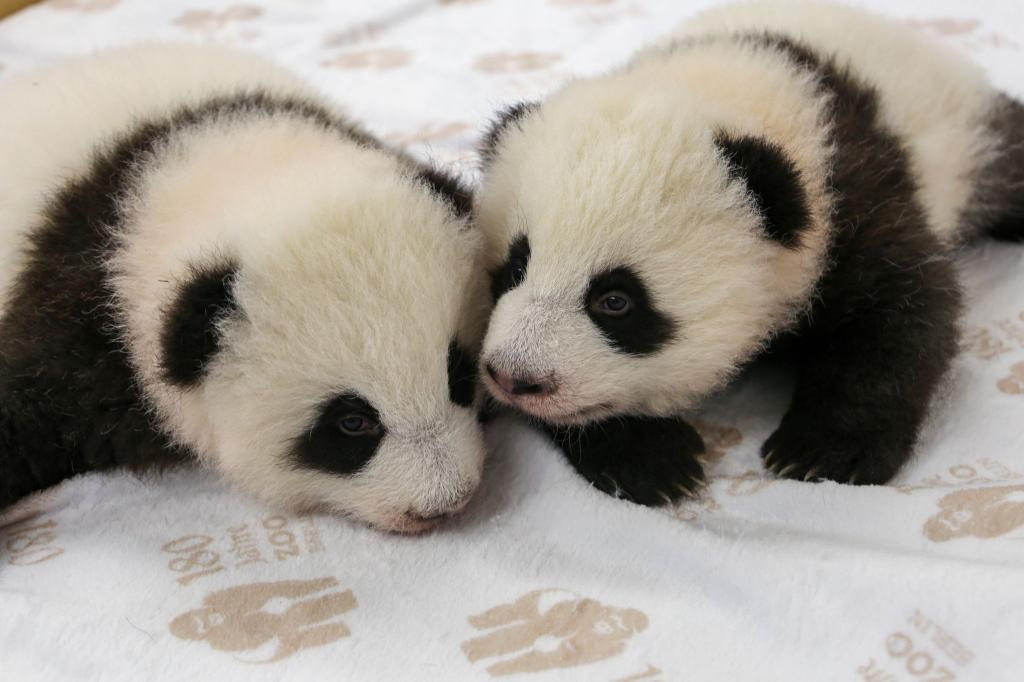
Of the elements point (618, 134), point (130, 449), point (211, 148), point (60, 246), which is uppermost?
point (618, 134)

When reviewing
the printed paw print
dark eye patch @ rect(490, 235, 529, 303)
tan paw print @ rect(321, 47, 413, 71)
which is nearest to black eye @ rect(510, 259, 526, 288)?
dark eye patch @ rect(490, 235, 529, 303)

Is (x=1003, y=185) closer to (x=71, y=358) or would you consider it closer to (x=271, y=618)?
(x=271, y=618)

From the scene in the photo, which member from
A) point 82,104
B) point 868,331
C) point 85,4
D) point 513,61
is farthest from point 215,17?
point 868,331

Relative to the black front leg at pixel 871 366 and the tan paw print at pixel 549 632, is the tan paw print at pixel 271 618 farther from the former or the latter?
the black front leg at pixel 871 366

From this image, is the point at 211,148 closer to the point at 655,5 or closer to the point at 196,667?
the point at 196,667

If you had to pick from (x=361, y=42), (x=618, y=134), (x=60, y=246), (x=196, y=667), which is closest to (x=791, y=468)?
(x=618, y=134)

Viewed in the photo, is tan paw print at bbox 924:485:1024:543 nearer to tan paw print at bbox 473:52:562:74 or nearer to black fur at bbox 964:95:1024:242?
black fur at bbox 964:95:1024:242

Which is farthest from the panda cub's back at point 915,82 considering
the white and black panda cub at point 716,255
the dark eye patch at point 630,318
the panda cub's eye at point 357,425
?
the panda cub's eye at point 357,425
